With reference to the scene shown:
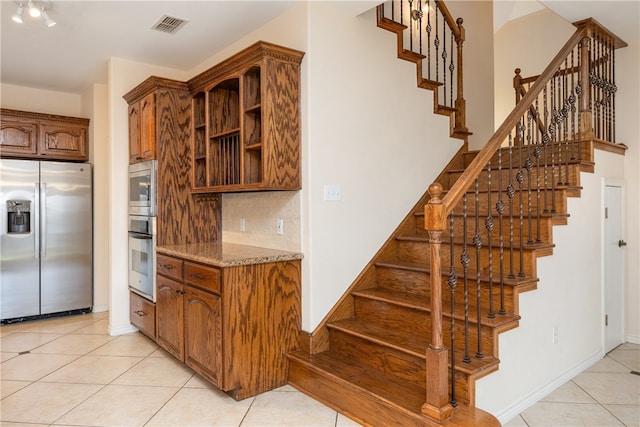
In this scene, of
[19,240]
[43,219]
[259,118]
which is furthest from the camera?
[43,219]

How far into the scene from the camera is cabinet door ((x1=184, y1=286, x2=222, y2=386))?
2.76 m

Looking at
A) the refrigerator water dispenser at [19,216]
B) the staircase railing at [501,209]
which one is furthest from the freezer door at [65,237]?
the staircase railing at [501,209]

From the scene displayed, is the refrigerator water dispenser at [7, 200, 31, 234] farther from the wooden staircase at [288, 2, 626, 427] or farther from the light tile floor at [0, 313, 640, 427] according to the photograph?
the wooden staircase at [288, 2, 626, 427]

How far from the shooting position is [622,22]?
3.41m

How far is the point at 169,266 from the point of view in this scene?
3.45 m

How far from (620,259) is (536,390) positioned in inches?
72.4

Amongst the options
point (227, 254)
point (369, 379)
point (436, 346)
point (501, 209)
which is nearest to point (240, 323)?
point (227, 254)

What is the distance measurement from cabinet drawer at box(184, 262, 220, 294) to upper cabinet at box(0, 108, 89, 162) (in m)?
2.93

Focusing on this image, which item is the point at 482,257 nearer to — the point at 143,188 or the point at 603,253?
the point at 603,253

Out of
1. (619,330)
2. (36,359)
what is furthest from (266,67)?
(619,330)

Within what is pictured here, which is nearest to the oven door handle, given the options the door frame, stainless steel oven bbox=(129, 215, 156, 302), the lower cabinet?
stainless steel oven bbox=(129, 215, 156, 302)

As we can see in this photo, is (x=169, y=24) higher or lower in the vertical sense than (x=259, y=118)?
higher

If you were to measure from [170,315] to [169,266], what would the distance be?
39 cm

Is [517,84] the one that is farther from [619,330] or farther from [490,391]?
[490,391]
